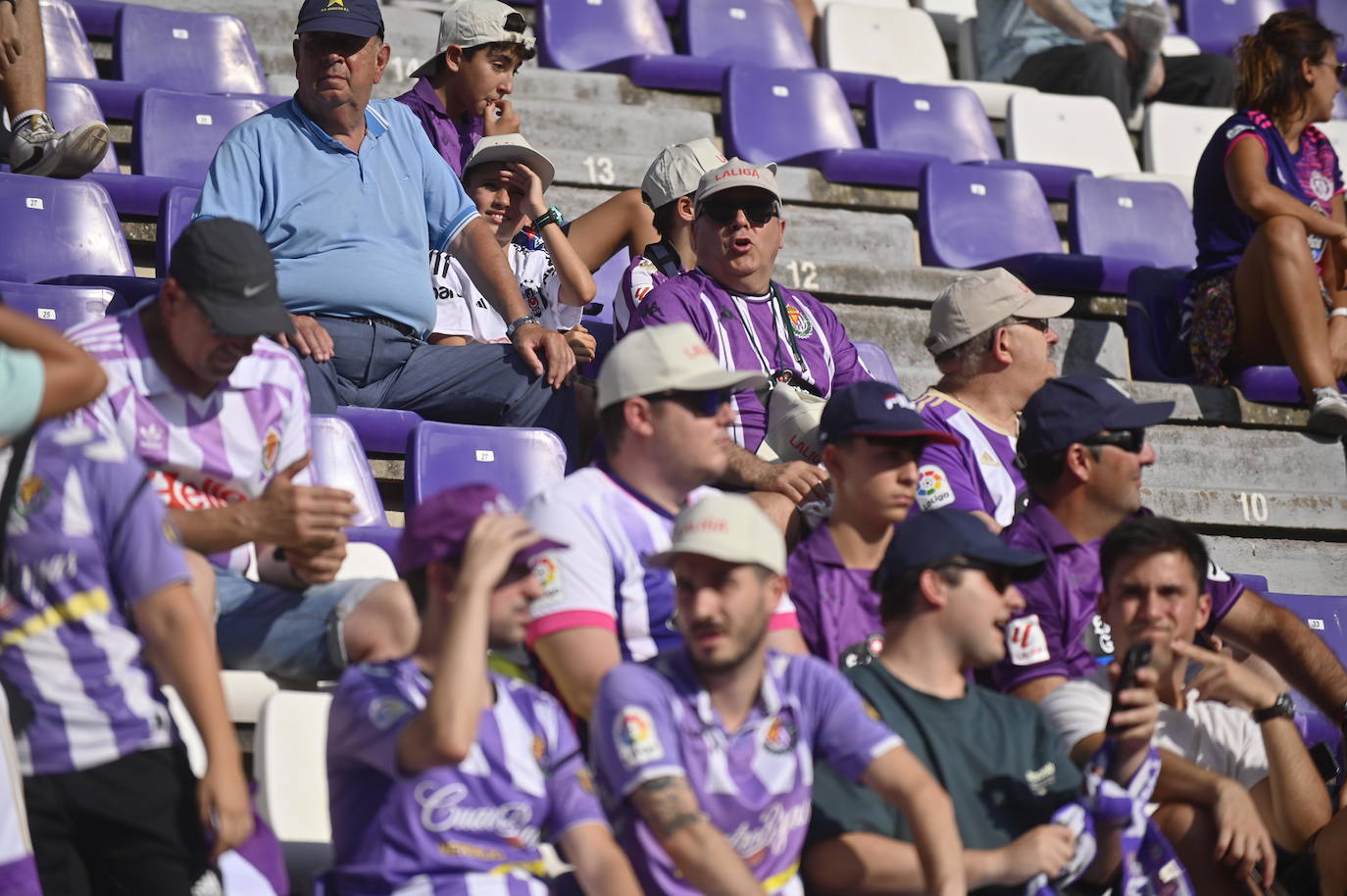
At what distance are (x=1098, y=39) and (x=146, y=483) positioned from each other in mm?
5953

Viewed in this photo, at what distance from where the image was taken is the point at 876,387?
12.5 feet

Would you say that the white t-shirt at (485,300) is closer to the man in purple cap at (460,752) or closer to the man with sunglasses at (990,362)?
the man with sunglasses at (990,362)

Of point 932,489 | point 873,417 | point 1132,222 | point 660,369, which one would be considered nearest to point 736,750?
point 660,369

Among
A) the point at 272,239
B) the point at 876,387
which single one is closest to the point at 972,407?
the point at 876,387

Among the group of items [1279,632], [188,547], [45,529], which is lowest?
[1279,632]

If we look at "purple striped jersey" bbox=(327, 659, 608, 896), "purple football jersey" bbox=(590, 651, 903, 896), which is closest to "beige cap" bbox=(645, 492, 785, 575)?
"purple football jersey" bbox=(590, 651, 903, 896)

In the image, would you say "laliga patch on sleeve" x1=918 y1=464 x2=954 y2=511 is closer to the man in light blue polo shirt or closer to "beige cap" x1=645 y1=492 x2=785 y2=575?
the man in light blue polo shirt

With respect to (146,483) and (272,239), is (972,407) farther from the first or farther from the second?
(146,483)

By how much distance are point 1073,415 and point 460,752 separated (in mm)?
1913

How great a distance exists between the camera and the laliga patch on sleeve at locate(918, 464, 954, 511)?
409 centimetres

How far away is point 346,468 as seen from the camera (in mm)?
4137

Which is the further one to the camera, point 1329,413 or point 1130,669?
point 1329,413

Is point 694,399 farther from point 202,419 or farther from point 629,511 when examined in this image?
point 202,419

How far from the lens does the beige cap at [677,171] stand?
511 cm
